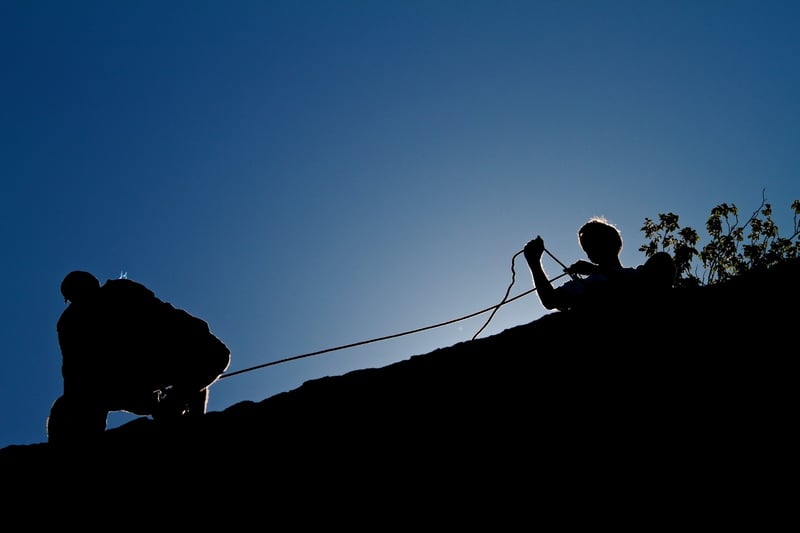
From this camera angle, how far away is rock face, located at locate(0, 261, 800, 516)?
1729 millimetres

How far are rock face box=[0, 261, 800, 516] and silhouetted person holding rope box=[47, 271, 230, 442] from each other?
2.76 feet

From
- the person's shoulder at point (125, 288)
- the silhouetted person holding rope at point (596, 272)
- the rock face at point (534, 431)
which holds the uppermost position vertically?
the person's shoulder at point (125, 288)

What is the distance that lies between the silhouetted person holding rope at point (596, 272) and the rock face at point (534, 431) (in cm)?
54

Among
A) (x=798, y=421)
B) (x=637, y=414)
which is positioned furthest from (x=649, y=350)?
(x=798, y=421)

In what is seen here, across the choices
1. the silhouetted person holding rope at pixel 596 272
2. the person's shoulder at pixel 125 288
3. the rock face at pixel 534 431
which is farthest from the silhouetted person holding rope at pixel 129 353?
the silhouetted person holding rope at pixel 596 272

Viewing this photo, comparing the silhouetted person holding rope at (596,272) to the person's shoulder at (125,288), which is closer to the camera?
the silhouetted person holding rope at (596,272)

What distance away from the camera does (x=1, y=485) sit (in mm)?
2209

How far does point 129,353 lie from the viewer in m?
3.35

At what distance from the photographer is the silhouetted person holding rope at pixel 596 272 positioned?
2699 mm

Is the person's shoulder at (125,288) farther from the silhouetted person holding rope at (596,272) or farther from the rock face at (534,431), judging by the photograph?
the silhouetted person holding rope at (596,272)

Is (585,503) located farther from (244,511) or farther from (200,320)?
(200,320)

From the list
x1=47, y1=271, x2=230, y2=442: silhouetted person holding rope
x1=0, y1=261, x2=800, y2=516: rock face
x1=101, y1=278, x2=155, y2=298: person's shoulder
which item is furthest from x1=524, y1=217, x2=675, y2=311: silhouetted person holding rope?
x1=101, y1=278, x2=155, y2=298: person's shoulder

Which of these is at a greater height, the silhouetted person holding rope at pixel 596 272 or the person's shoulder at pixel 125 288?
the person's shoulder at pixel 125 288

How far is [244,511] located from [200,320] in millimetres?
2091
